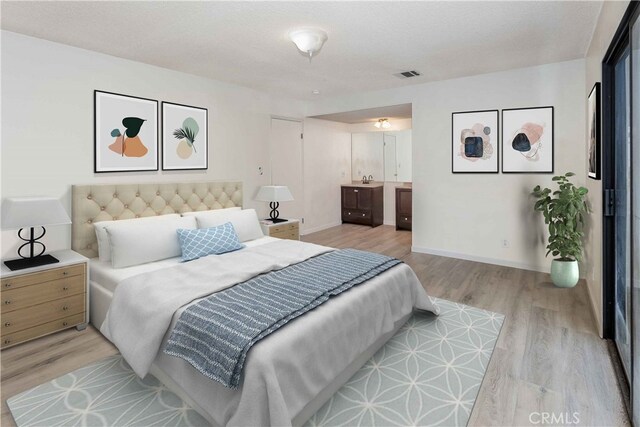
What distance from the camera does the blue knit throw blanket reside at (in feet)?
5.67

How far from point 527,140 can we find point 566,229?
1287 millimetres

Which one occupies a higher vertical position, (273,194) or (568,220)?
(273,194)

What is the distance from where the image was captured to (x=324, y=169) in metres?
7.18

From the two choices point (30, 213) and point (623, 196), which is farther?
point (30, 213)

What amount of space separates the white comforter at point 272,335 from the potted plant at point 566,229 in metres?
1.70

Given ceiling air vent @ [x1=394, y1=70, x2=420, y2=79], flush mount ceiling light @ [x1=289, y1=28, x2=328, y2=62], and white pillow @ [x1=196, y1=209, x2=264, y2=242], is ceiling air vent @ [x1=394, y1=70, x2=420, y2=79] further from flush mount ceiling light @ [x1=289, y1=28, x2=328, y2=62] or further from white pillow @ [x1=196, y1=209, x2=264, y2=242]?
white pillow @ [x1=196, y1=209, x2=264, y2=242]

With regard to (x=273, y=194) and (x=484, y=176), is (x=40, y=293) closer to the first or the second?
(x=273, y=194)

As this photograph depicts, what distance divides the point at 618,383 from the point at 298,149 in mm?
5163

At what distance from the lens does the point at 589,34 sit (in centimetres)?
327

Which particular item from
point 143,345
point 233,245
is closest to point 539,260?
point 233,245

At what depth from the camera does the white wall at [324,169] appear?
672 centimetres

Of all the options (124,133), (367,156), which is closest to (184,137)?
(124,133)

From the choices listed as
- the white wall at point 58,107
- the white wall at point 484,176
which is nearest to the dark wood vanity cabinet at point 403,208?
the white wall at point 484,176

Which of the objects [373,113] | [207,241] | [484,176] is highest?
[373,113]
